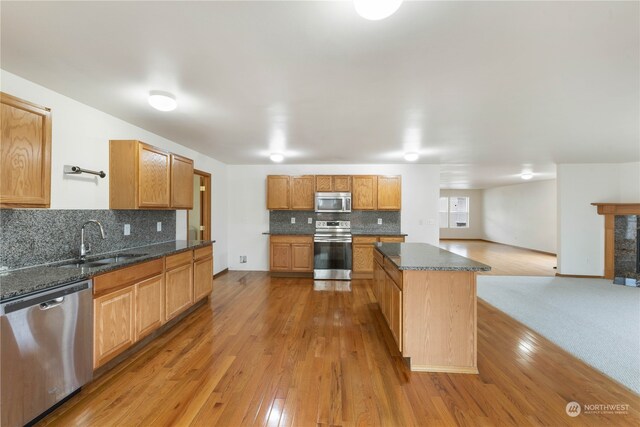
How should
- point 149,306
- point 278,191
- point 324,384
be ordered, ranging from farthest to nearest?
point 278,191 < point 149,306 < point 324,384

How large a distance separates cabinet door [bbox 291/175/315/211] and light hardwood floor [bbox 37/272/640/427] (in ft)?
8.90

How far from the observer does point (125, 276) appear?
7.27ft

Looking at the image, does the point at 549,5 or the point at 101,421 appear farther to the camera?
the point at 101,421

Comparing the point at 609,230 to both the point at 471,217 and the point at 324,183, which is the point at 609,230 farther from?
the point at 471,217

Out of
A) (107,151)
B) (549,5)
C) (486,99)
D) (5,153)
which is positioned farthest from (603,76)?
(107,151)

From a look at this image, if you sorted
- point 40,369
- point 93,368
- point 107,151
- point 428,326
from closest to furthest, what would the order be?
point 40,369, point 93,368, point 428,326, point 107,151

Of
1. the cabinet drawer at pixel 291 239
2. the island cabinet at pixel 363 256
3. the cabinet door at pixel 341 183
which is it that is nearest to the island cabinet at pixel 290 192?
the cabinet door at pixel 341 183

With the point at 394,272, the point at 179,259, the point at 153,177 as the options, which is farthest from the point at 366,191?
the point at 153,177

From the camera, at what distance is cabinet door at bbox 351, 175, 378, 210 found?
536 centimetres

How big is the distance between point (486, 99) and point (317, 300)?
3210mm

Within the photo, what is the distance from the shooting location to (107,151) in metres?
2.82

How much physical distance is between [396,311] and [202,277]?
2.53 metres

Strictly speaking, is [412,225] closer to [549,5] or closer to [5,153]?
[549,5]

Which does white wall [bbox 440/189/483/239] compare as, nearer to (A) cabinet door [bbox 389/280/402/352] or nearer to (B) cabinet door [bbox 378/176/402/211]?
(B) cabinet door [bbox 378/176/402/211]
